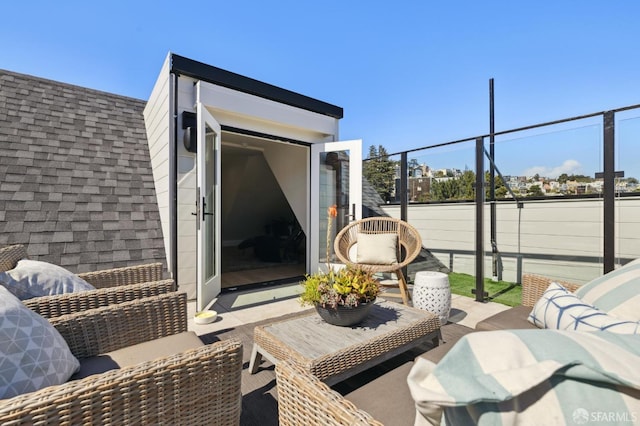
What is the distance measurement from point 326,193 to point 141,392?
391 centimetres

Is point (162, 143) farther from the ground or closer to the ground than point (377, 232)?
farther from the ground

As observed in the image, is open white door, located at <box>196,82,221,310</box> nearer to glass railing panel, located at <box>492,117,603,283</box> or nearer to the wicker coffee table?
the wicker coffee table

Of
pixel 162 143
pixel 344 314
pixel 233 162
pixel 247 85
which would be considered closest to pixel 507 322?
pixel 344 314

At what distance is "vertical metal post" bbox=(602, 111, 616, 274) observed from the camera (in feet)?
8.82

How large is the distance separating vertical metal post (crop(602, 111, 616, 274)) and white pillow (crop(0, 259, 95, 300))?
4.21 meters

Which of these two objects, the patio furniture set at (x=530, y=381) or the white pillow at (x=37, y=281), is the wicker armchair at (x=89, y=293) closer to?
the white pillow at (x=37, y=281)

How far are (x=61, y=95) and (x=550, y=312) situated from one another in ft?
20.2

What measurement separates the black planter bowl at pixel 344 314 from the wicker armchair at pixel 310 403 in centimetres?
83

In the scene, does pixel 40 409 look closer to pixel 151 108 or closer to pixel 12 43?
pixel 151 108

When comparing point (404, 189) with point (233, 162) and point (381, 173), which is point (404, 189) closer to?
point (381, 173)

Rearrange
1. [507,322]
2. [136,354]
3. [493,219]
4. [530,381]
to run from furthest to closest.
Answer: [493,219]
[507,322]
[136,354]
[530,381]


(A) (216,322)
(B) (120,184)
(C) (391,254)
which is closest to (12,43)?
(B) (120,184)

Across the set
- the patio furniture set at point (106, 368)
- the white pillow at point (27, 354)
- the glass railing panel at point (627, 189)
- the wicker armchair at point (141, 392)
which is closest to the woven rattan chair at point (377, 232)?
the glass railing panel at point (627, 189)

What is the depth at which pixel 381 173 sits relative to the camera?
4883 mm
